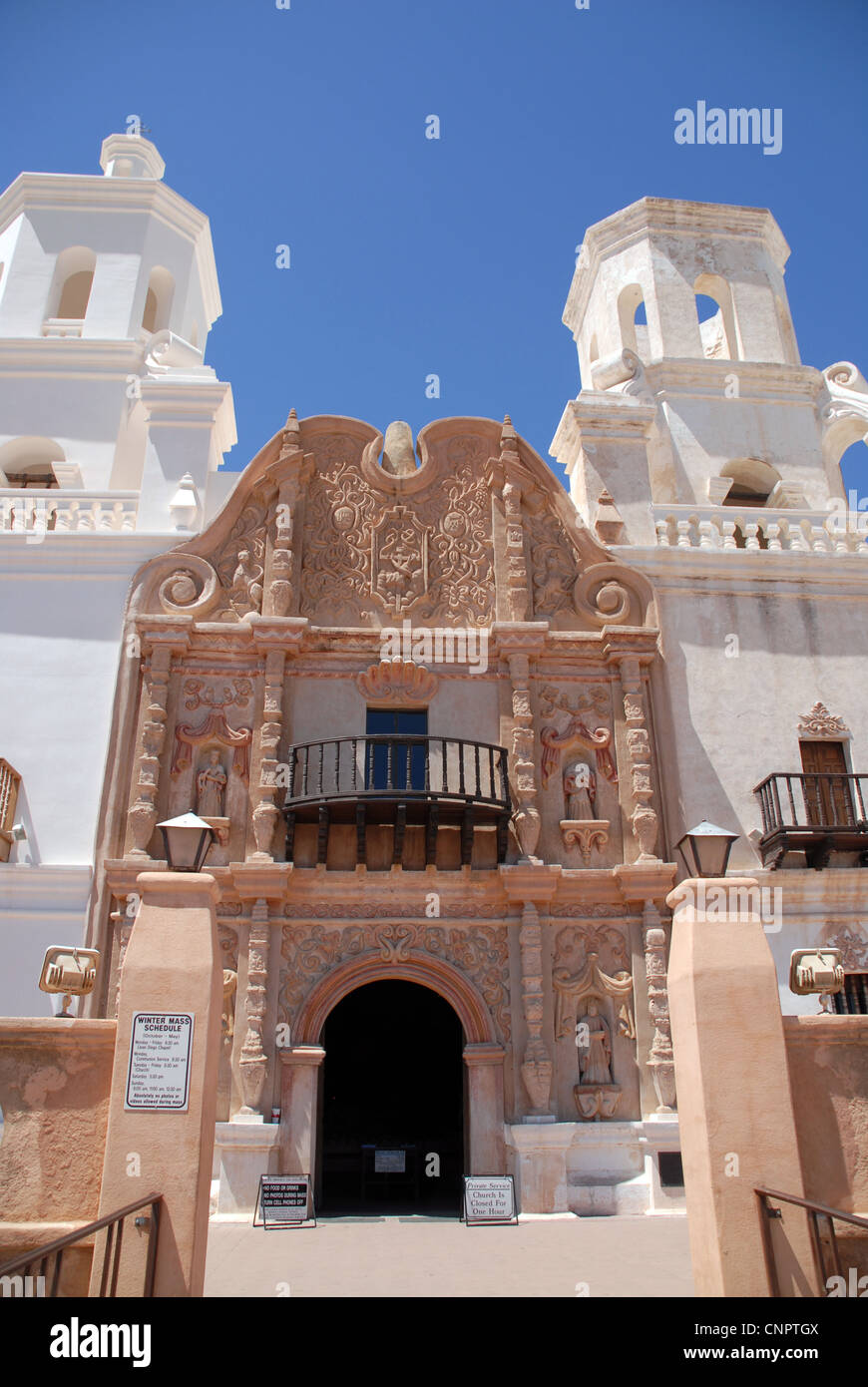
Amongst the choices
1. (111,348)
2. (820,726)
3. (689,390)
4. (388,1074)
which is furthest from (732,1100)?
(111,348)

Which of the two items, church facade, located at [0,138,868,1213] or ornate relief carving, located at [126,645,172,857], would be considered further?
ornate relief carving, located at [126,645,172,857]

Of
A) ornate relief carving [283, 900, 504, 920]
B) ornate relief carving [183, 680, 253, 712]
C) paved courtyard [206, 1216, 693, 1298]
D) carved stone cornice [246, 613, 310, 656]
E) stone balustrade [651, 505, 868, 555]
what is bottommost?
paved courtyard [206, 1216, 693, 1298]

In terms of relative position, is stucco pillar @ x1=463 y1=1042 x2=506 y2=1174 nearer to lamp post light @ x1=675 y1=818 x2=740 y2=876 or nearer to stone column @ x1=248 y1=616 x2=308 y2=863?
stone column @ x1=248 y1=616 x2=308 y2=863

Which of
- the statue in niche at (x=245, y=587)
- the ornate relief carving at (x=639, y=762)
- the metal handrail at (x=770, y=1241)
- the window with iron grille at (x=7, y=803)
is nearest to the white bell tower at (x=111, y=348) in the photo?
the statue in niche at (x=245, y=587)

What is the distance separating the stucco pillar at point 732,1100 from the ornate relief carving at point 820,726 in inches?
333

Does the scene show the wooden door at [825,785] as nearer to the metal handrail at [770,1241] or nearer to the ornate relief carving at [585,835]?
the ornate relief carving at [585,835]

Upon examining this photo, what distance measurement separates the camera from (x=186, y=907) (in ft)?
24.7

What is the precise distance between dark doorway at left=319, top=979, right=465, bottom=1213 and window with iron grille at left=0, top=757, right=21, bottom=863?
569cm

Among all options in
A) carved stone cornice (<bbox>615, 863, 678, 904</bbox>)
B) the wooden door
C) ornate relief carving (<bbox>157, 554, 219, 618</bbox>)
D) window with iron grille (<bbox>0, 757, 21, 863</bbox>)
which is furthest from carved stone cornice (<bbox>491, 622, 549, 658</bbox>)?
window with iron grille (<bbox>0, 757, 21, 863</bbox>)

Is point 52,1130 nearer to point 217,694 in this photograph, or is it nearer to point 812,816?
point 217,694

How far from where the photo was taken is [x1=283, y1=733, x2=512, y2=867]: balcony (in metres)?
13.7

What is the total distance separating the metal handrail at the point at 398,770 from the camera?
45.2ft

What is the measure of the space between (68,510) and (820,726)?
1228 centimetres
